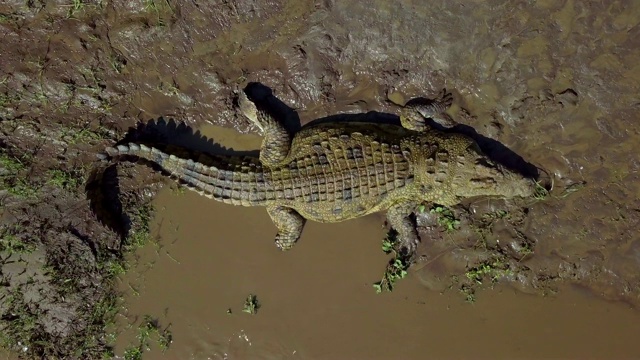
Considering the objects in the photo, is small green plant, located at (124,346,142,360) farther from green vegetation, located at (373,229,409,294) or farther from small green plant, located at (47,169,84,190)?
green vegetation, located at (373,229,409,294)

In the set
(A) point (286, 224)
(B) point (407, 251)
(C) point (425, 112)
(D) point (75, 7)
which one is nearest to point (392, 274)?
(B) point (407, 251)

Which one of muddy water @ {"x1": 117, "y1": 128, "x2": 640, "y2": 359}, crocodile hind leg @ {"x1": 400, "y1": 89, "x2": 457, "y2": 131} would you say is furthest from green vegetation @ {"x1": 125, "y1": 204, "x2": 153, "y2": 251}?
crocodile hind leg @ {"x1": 400, "y1": 89, "x2": 457, "y2": 131}

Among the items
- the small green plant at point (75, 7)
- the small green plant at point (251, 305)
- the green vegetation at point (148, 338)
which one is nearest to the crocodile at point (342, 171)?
the small green plant at point (251, 305)

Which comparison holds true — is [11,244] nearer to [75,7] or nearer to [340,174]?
[75,7]

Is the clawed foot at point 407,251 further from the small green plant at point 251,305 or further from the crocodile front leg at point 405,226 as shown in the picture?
the small green plant at point 251,305

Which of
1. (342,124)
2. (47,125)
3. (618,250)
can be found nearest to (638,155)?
(618,250)

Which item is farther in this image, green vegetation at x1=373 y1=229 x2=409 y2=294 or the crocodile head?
green vegetation at x1=373 y1=229 x2=409 y2=294

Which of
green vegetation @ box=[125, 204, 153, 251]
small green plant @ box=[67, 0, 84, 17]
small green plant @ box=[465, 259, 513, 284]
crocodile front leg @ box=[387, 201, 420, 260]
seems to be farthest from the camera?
small green plant @ box=[465, 259, 513, 284]
